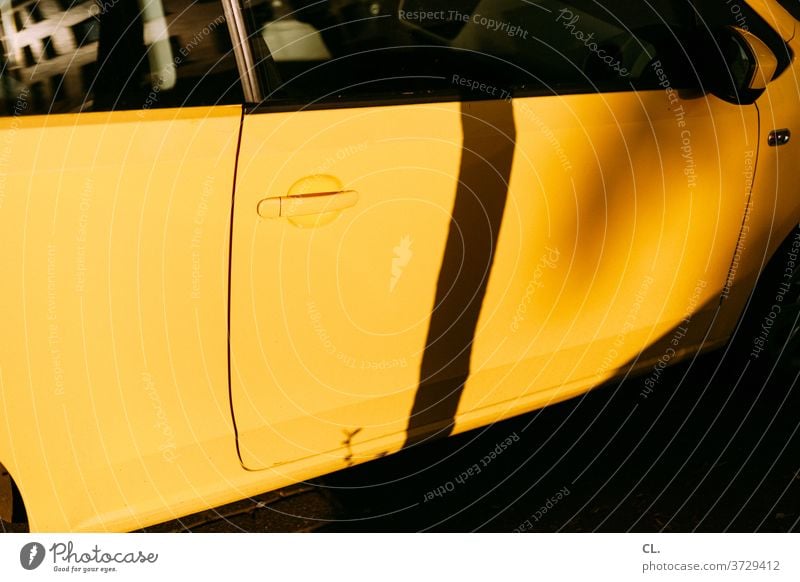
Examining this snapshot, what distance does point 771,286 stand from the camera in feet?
10.0

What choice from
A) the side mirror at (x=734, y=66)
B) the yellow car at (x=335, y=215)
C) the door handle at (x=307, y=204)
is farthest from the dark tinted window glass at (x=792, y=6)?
the door handle at (x=307, y=204)

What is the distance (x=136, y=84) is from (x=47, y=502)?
3.17ft

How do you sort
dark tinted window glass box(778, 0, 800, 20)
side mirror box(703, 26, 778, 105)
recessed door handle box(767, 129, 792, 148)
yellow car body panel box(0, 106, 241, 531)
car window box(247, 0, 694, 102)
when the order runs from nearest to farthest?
yellow car body panel box(0, 106, 241, 531), car window box(247, 0, 694, 102), side mirror box(703, 26, 778, 105), recessed door handle box(767, 129, 792, 148), dark tinted window glass box(778, 0, 800, 20)

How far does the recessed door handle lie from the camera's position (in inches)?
108

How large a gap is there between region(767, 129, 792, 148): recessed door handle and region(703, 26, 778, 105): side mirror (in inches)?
6.7

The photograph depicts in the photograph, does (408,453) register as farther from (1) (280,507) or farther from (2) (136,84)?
(2) (136,84)

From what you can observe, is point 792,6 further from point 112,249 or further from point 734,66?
point 112,249

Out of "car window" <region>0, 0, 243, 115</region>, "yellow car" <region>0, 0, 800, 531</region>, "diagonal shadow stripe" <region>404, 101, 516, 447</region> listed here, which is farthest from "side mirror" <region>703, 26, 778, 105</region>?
"car window" <region>0, 0, 243, 115</region>

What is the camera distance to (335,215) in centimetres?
204

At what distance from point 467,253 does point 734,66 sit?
1.04 meters

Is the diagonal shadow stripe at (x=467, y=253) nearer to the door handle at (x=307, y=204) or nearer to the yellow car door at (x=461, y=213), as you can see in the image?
the yellow car door at (x=461, y=213)

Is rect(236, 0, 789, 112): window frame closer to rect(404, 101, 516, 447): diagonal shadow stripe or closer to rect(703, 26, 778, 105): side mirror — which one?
rect(404, 101, 516, 447): diagonal shadow stripe

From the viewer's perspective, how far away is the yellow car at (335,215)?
6.15 feet
